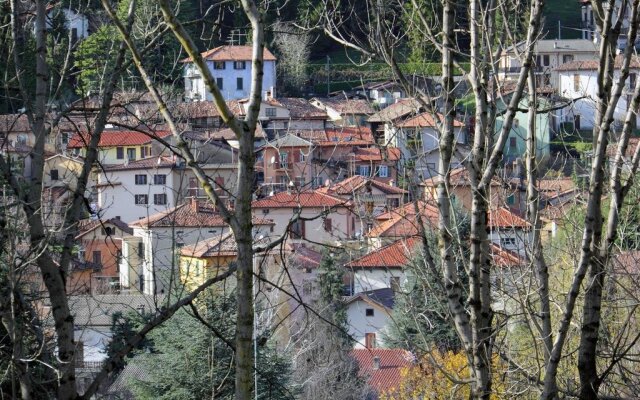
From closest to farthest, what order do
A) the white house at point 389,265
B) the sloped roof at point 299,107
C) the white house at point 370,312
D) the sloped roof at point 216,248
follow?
the sloped roof at point 216,248 → the white house at point 389,265 → the white house at point 370,312 → the sloped roof at point 299,107

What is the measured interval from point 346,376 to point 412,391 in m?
2.23

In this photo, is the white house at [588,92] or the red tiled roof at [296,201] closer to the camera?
the red tiled roof at [296,201]

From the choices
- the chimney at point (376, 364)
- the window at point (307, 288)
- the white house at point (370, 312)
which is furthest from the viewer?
the white house at point (370, 312)

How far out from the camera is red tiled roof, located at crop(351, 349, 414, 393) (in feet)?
55.0

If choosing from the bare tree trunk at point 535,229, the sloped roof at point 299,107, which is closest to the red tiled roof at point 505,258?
the bare tree trunk at point 535,229

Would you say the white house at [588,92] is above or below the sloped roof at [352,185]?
above

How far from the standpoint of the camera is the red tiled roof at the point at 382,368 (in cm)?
1675

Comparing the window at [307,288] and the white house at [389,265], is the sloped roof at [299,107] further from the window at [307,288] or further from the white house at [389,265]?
the white house at [389,265]

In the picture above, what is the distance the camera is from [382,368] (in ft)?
57.3

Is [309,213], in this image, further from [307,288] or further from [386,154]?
[386,154]

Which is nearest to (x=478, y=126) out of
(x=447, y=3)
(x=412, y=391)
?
(x=447, y=3)

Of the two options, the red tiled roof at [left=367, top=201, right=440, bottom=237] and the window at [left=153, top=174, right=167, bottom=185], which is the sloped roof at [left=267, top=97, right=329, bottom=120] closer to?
the window at [left=153, top=174, right=167, bottom=185]

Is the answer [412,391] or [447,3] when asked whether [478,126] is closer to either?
[447,3]

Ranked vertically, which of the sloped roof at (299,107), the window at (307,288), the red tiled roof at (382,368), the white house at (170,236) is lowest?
the red tiled roof at (382,368)
